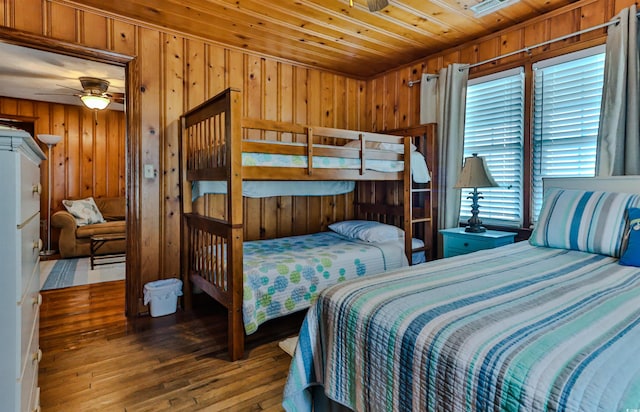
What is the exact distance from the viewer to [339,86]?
3939mm

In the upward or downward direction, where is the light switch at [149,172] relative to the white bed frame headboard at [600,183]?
upward

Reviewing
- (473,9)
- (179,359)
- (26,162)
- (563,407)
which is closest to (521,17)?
(473,9)

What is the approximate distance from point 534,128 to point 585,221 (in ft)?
3.63

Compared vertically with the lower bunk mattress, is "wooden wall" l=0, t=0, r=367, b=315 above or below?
above

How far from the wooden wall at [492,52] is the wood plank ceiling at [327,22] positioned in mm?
85

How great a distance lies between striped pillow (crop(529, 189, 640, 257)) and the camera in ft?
5.77

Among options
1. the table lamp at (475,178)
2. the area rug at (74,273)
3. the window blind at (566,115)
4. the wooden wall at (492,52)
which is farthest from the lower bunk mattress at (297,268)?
the area rug at (74,273)

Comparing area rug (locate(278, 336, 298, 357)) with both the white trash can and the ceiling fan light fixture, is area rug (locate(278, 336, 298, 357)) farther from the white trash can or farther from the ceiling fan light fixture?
the ceiling fan light fixture

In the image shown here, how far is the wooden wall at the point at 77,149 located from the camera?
5434mm

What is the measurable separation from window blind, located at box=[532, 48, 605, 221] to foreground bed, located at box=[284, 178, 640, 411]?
108cm

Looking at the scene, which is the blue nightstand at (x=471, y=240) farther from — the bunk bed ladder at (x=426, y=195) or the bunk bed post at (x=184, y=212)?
the bunk bed post at (x=184, y=212)

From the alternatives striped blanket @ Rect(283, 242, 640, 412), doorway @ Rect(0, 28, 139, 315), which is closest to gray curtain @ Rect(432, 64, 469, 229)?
striped blanket @ Rect(283, 242, 640, 412)

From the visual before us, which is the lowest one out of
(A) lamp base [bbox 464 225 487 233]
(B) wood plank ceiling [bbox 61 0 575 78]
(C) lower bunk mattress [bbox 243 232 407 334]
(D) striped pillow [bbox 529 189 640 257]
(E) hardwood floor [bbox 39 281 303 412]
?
(E) hardwood floor [bbox 39 281 303 412]

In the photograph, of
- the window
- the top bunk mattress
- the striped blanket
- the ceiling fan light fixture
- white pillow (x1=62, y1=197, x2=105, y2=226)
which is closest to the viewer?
the striped blanket
